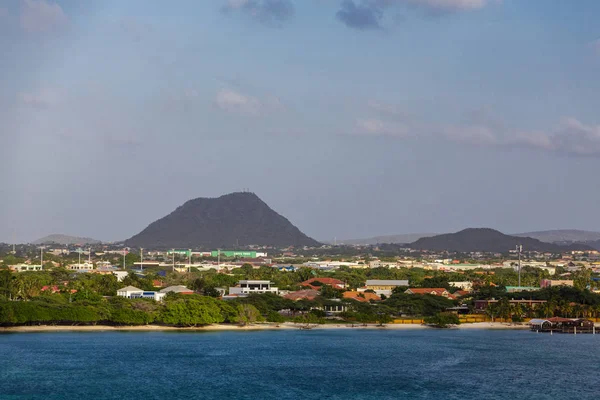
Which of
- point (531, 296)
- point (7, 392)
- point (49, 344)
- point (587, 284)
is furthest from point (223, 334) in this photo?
point (587, 284)

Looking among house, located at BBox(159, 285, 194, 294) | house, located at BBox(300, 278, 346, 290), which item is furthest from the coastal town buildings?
house, located at BBox(159, 285, 194, 294)

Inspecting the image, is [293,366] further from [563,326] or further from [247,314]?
[563,326]

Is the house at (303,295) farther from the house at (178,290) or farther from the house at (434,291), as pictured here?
the house at (434,291)

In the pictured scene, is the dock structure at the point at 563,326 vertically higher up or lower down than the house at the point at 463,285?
lower down

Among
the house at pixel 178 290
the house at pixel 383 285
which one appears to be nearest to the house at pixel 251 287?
the house at pixel 178 290

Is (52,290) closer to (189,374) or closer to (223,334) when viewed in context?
(223,334)

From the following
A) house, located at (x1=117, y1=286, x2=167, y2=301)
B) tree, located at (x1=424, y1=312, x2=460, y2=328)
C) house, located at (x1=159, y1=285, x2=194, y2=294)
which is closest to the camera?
tree, located at (x1=424, y1=312, x2=460, y2=328)

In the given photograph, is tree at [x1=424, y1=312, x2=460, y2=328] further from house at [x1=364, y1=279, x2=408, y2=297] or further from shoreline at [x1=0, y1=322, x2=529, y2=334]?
house at [x1=364, y1=279, x2=408, y2=297]
